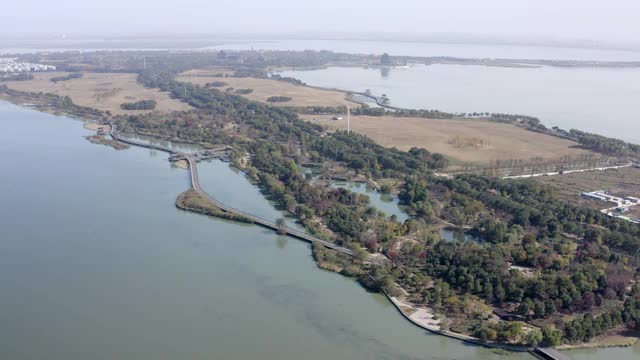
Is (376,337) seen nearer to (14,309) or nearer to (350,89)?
(14,309)

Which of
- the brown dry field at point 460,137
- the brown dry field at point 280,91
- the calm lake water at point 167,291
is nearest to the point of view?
the calm lake water at point 167,291

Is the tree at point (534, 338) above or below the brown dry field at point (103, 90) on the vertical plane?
below

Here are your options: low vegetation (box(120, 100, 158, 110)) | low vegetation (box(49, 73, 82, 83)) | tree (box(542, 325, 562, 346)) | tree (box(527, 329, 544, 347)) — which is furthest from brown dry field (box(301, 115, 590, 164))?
low vegetation (box(49, 73, 82, 83))

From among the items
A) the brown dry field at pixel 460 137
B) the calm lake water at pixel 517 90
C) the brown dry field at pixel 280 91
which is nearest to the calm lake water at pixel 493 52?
the calm lake water at pixel 517 90

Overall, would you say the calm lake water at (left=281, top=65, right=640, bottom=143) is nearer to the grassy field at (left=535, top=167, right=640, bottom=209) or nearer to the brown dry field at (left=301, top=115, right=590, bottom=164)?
the brown dry field at (left=301, top=115, right=590, bottom=164)

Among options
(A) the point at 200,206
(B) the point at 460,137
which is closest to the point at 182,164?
(A) the point at 200,206

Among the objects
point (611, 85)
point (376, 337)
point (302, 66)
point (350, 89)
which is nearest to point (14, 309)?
point (376, 337)

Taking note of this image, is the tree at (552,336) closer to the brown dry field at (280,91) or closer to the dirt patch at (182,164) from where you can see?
the dirt patch at (182,164)
